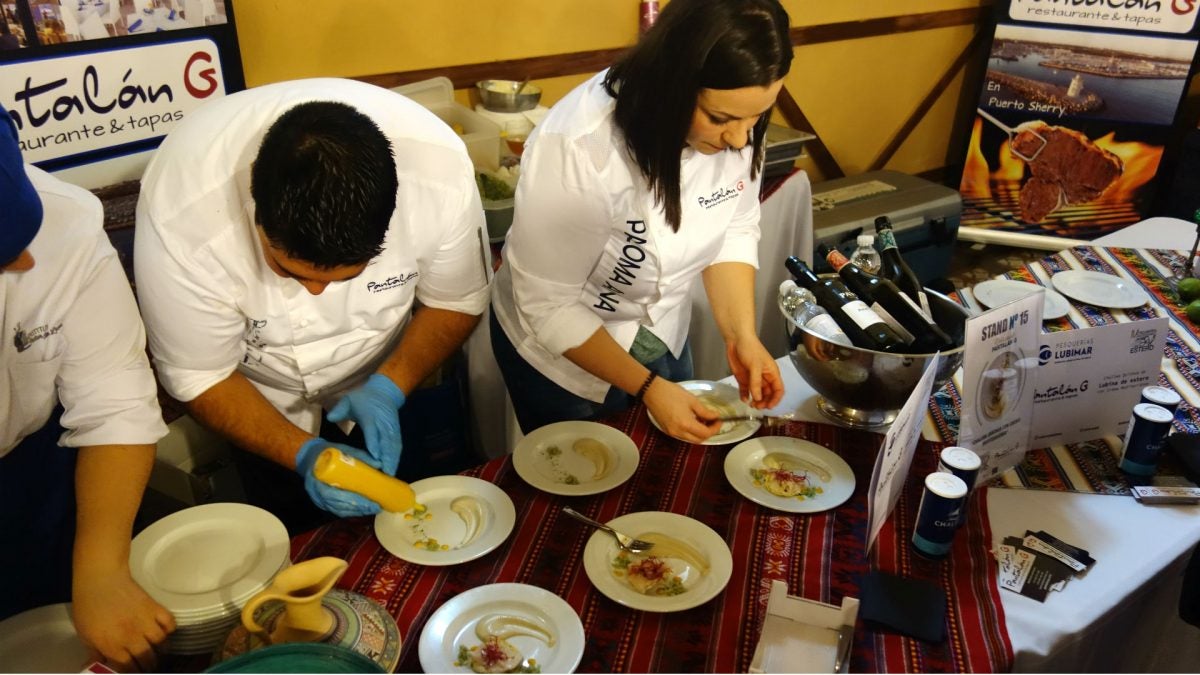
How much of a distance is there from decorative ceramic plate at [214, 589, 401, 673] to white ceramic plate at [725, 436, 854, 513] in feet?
1.96

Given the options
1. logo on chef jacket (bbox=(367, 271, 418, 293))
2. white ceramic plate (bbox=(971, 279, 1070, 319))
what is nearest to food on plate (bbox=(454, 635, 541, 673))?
logo on chef jacket (bbox=(367, 271, 418, 293))

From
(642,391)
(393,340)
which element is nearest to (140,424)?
(393,340)

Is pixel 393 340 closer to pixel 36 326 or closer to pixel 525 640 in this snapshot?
pixel 36 326

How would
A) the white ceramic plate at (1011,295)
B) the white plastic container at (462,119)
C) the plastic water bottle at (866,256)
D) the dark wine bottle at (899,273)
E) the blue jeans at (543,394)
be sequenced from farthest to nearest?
the white plastic container at (462,119)
the plastic water bottle at (866,256)
the white ceramic plate at (1011,295)
the blue jeans at (543,394)
the dark wine bottle at (899,273)

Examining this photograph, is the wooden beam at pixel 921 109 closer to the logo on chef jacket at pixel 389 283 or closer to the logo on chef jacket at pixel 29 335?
the logo on chef jacket at pixel 389 283

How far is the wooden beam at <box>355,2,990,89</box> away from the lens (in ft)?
9.32

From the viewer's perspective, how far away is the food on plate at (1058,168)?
13.8ft

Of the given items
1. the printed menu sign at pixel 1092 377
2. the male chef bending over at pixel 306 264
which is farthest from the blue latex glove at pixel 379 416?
the printed menu sign at pixel 1092 377

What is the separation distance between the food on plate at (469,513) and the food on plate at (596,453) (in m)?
0.21

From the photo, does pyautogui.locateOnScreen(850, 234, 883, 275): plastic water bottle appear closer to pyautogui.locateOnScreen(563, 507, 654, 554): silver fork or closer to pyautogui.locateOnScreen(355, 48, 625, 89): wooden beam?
pyautogui.locateOnScreen(355, 48, 625, 89): wooden beam

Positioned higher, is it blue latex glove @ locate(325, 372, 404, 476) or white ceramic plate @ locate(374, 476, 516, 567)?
blue latex glove @ locate(325, 372, 404, 476)

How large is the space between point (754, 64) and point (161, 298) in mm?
1007

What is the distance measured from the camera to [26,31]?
198 cm

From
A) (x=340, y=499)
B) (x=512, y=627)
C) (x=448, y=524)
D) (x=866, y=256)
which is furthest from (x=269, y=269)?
(x=866, y=256)
